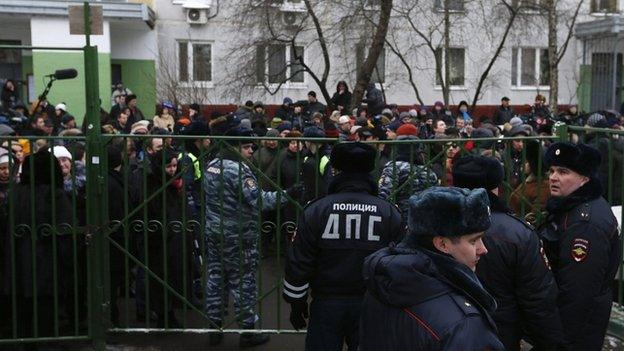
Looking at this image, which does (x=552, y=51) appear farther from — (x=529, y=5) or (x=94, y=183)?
(x=94, y=183)

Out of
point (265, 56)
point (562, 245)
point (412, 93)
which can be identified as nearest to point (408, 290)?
point (562, 245)

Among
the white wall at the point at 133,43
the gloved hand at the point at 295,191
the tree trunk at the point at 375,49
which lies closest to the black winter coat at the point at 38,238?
the gloved hand at the point at 295,191

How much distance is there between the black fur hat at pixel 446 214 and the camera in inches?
105

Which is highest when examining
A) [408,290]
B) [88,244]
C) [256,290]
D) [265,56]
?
[265,56]

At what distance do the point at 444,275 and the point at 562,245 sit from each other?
6.87 feet

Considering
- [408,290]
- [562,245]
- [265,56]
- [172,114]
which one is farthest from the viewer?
[265,56]

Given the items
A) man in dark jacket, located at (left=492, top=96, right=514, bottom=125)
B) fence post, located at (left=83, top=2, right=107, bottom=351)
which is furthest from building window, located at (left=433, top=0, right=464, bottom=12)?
fence post, located at (left=83, top=2, right=107, bottom=351)

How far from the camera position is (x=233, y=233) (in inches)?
246

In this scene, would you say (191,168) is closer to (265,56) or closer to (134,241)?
(134,241)

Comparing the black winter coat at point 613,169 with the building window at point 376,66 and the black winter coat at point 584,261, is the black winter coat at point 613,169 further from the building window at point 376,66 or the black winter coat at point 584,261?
the building window at point 376,66

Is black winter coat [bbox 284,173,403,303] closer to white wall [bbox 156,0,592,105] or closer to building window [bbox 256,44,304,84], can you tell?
building window [bbox 256,44,304,84]

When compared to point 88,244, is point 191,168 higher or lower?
higher

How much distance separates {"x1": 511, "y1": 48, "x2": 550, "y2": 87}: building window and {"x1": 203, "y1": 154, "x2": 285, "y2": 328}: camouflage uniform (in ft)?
85.2

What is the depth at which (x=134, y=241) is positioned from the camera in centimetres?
650
